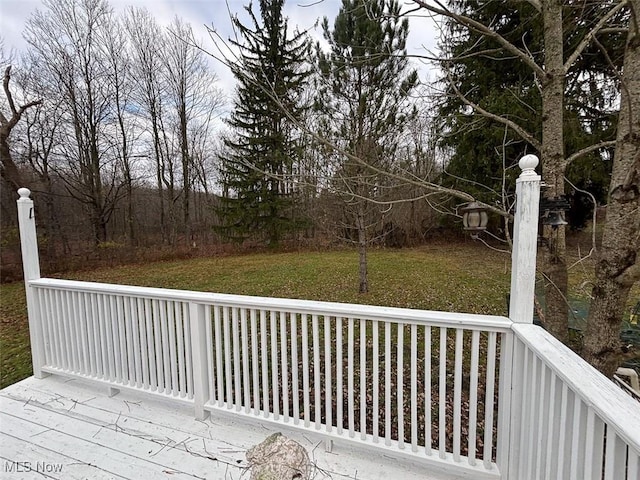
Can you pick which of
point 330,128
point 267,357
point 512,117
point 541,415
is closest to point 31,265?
point 267,357

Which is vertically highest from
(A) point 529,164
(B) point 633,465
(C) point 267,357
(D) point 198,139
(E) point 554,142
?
(D) point 198,139

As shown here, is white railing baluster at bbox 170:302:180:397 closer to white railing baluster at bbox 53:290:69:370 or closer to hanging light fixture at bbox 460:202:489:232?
white railing baluster at bbox 53:290:69:370

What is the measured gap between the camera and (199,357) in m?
2.07

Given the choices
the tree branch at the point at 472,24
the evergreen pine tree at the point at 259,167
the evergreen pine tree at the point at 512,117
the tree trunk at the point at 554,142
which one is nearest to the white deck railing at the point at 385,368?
the tree trunk at the point at 554,142

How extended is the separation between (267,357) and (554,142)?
249 cm

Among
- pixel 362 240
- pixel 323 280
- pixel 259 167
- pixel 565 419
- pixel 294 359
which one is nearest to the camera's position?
pixel 565 419

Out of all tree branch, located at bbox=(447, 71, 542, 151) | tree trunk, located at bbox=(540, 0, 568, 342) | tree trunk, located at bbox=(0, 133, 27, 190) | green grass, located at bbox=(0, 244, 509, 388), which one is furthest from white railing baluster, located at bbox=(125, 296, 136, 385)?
tree trunk, located at bbox=(0, 133, 27, 190)

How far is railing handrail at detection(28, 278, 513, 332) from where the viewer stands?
5.02 feet

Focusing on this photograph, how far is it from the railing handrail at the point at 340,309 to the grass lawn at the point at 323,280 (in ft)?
7.42

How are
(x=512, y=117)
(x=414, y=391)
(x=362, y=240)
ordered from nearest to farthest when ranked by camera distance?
(x=414, y=391), (x=362, y=240), (x=512, y=117)

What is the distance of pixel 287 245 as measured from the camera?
43.2ft

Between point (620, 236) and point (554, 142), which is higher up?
point (554, 142)

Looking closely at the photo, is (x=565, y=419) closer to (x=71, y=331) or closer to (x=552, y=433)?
(x=552, y=433)

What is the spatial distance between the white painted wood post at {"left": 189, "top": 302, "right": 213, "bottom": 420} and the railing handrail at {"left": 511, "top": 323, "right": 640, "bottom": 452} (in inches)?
70.5
